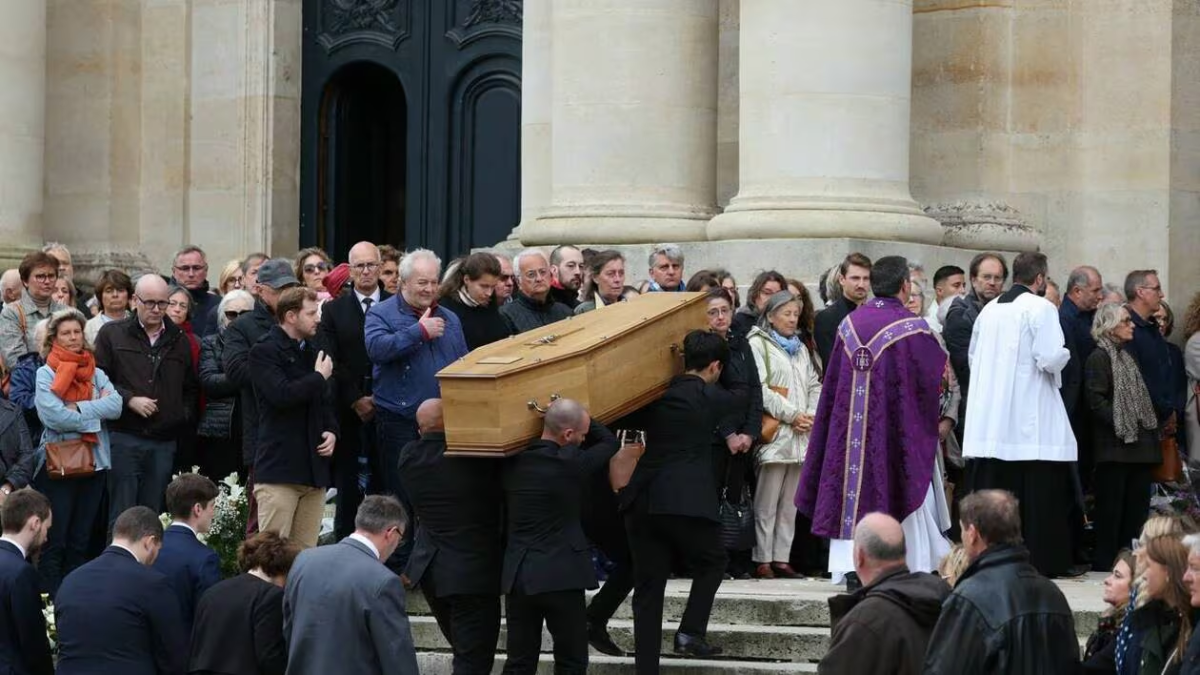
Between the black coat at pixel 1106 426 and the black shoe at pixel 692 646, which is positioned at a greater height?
the black coat at pixel 1106 426

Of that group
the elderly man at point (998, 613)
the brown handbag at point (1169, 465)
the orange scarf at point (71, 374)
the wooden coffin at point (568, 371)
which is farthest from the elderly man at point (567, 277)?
the elderly man at point (998, 613)

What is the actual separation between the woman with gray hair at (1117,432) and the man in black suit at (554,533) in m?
3.76

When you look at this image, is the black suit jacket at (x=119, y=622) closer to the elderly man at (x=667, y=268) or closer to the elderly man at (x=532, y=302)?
the elderly man at (x=532, y=302)

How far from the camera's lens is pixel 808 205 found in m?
14.9

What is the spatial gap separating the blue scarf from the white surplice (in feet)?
3.44

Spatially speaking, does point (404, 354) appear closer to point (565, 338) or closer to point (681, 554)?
point (565, 338)

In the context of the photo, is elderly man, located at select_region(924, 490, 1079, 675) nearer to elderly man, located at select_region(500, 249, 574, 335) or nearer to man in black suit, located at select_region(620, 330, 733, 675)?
man in black suit, located at select_region(620, 330, 733, 675)

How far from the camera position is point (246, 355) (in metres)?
13.0

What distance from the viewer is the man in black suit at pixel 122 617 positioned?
10.4 m

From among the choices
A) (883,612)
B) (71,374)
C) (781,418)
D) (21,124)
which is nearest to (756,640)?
(781,418)

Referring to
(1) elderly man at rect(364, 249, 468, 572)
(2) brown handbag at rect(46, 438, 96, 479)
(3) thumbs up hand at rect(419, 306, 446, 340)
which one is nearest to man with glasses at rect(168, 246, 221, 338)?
(2) brown handbag at rect(46, 438, 96, 479)

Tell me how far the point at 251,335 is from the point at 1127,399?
4.69 metres

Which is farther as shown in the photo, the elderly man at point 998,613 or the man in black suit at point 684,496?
the man in black suit at point 684,496

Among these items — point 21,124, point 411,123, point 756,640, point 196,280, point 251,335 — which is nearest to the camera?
point 756,640
